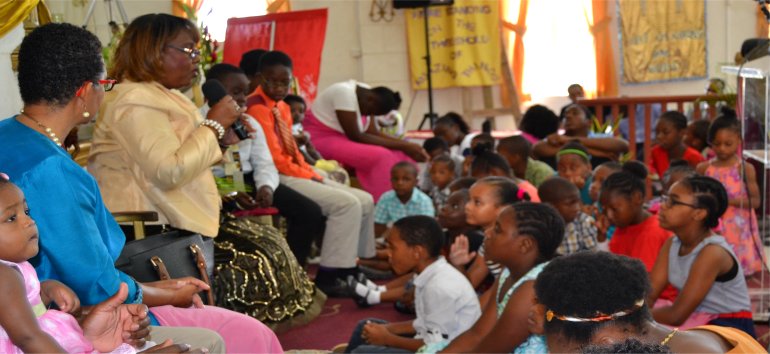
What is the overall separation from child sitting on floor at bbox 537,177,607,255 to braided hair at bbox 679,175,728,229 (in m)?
0.73

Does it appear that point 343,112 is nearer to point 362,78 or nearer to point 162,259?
point 162,259

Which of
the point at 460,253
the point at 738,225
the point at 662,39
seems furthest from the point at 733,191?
the point at 662,39

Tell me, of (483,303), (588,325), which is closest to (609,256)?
(588,325)

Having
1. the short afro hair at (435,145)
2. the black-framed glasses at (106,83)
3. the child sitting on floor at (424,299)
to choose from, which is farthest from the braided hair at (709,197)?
the short afro hair at (435,145)

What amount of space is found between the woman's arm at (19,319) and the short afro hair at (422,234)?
6.05ft

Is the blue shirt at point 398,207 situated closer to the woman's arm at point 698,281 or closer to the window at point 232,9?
the woman's arm at point 698,281

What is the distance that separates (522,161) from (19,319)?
388 centimetres

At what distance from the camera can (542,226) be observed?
2.68 meters

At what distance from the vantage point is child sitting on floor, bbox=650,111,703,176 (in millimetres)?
5531

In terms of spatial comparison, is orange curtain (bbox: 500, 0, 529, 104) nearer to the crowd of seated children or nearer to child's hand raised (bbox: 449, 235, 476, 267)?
child's hand raised (bbox: 449, 235, 476, 267)

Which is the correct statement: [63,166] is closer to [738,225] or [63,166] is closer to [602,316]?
[602,316]

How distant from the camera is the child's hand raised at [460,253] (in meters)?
3.83

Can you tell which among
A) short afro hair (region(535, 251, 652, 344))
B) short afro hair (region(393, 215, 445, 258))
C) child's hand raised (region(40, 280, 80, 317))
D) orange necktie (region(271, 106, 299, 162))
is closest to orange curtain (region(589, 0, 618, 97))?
orange necktie (region(271, 106, 299, 162))

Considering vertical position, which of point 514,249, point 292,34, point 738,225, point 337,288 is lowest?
point 337,288
